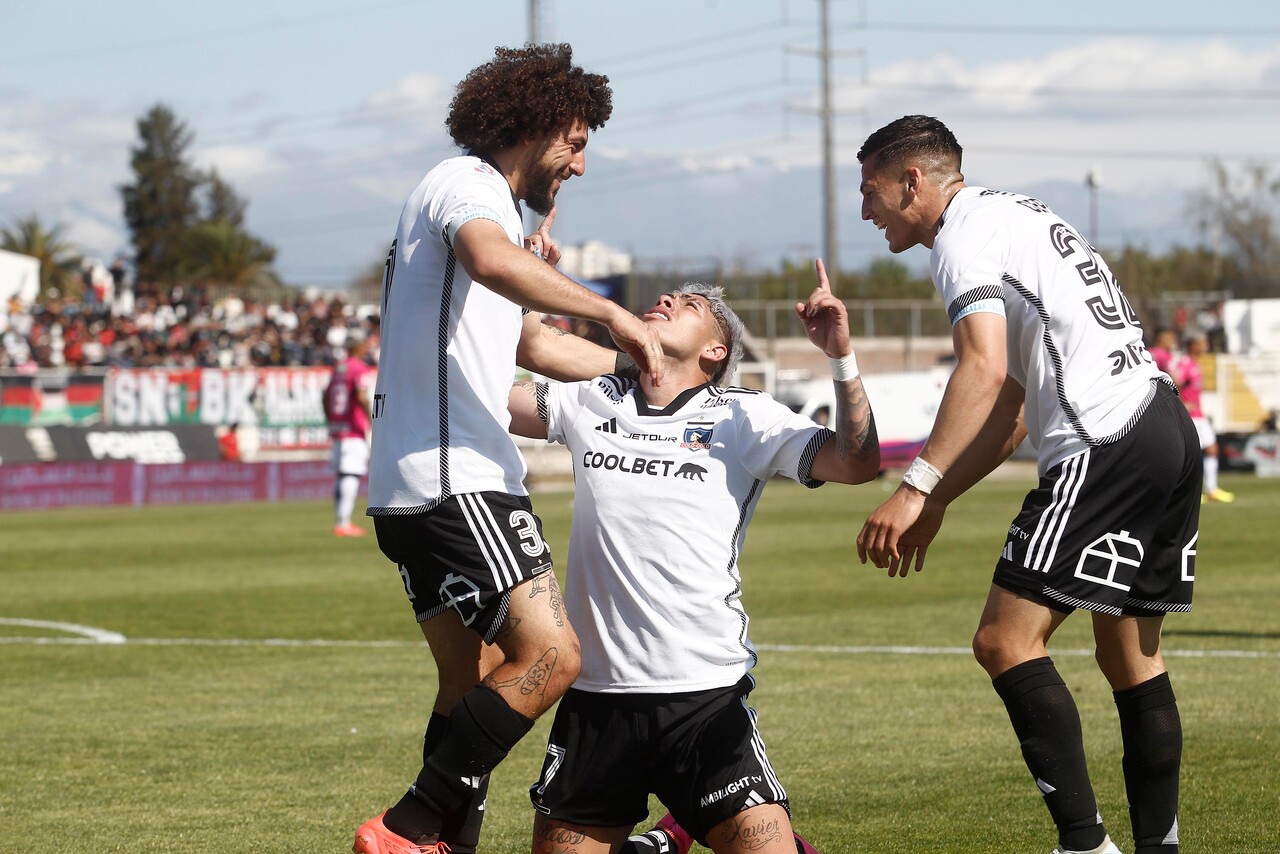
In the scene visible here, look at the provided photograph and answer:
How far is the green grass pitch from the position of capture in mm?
5734

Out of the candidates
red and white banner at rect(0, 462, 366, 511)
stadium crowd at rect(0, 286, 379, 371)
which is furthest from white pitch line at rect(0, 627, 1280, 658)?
stadium crowd at rect(0, 286, 379, 371)

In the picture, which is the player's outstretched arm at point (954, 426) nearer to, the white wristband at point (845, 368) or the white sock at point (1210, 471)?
the white wristband at point (845, 368)

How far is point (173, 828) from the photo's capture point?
5.73 m

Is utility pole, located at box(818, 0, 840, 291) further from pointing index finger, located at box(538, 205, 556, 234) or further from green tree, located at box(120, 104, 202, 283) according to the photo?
green tree, located at box(120, 104, 202, 283)

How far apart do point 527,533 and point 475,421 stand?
0.33m

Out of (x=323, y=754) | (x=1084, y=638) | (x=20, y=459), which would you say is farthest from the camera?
(x=20, y=459)

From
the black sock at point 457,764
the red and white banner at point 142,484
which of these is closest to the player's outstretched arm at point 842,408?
the black sock at point 457,764

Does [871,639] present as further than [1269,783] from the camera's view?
Yes

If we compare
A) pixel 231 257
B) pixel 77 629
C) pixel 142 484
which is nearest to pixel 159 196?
pixel 231 257

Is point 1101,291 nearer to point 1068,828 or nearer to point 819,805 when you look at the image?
point 1068,828

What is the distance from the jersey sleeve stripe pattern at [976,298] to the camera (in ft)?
15.1

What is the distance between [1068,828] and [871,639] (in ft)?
20.3

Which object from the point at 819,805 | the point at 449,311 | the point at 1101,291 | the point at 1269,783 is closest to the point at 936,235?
the point at 1101,291

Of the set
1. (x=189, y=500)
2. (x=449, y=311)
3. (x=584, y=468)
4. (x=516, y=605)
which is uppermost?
(x=449, y=311)
